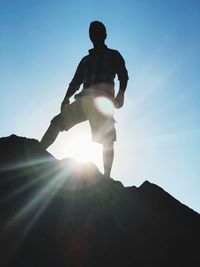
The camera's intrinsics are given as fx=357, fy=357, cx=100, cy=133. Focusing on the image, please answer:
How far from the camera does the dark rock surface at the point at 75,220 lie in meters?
5.02

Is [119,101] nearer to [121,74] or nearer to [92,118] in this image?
[121,74]

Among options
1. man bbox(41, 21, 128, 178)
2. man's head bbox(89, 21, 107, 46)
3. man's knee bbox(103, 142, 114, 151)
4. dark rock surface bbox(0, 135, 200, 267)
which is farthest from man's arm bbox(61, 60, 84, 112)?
dark rock surface bbox(0, 135, 200, 267)

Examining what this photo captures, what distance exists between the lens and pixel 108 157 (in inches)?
309

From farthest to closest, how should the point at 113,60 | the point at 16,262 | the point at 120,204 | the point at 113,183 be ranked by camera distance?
the point at 113,60 → the point at 113,183 → the point at 120,204 → the point at 16,262

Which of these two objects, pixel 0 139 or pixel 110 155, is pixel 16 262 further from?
pixel 110 155

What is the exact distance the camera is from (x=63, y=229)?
17.6 ft

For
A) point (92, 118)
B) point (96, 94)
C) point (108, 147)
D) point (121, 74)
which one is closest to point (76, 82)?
point (96, 94)

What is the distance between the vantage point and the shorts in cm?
793

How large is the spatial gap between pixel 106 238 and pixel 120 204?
1.10 meters

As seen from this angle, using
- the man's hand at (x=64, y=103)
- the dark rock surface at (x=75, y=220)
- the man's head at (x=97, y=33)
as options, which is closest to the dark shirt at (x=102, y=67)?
the man's head at (x=97, y=33)

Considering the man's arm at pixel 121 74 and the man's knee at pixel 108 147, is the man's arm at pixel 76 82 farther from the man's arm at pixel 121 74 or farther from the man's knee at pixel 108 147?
the man's knee at pixel 108 147

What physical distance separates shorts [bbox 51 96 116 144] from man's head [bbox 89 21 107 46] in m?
1.53

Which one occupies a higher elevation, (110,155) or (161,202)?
(110,155)

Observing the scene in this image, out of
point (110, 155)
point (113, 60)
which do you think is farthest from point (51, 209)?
point (113, 60)
